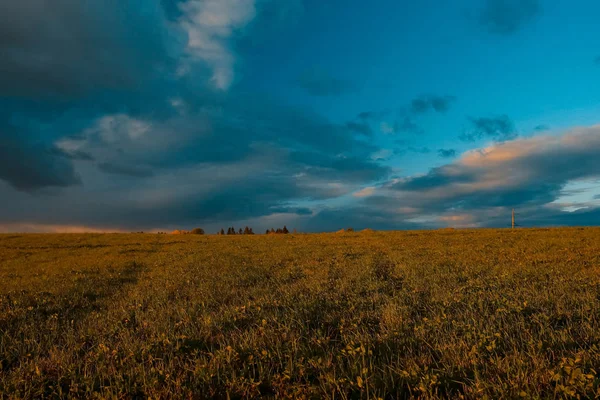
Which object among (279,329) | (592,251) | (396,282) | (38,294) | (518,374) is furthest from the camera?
(592,251)

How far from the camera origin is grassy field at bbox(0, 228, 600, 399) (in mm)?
5906

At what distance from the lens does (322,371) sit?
6.35m

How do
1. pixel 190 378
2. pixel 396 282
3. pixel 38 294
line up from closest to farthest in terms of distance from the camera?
pixel 190 378 < pixel 396 282 < pixel 38 294

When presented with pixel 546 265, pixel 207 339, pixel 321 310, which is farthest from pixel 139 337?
pixel 546 265

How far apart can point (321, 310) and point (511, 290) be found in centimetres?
701

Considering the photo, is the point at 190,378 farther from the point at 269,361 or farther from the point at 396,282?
the point at 396,282

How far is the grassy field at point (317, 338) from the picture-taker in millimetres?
5906

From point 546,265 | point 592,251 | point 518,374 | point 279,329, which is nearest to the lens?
point 518,374

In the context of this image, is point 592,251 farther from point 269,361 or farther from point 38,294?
point 38,294

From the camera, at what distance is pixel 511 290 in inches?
495

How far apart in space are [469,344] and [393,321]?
2177 millimetres

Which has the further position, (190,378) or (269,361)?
(269,361)

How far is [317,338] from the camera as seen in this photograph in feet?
26.7

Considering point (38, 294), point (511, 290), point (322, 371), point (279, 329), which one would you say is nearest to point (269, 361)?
point (322, 371)
